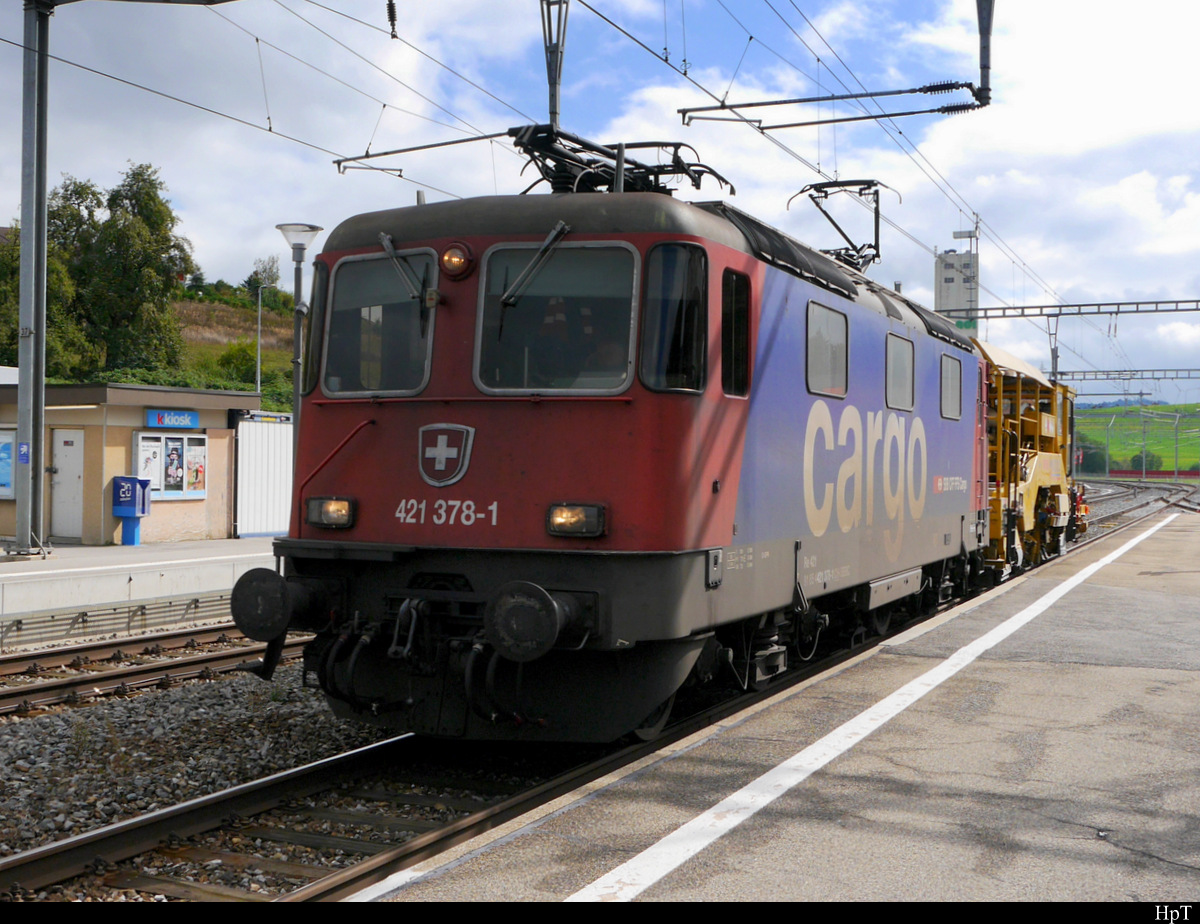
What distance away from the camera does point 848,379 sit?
8523mm

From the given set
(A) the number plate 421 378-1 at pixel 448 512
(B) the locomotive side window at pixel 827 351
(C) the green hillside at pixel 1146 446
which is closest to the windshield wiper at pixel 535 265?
(A) the number plate 421 378-1 at pixel 448 512

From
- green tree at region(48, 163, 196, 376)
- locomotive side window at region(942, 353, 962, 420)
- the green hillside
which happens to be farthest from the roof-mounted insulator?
the green hillside

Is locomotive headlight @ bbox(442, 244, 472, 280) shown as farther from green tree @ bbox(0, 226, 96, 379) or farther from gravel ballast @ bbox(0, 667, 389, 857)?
green tree @ bbox(0, 226, 96, 379)

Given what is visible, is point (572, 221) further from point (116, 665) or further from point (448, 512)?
point (116, 665)

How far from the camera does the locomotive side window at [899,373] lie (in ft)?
31.5

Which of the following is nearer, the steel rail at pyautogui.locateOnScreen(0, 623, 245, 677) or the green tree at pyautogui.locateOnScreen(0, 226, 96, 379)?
the steel rail at pyautogui.locateOnScreen(0, 623, 245, 677)

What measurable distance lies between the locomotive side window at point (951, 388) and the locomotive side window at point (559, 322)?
6280 millimetres

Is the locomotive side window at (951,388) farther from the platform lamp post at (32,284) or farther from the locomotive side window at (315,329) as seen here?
the platform lamp post at (32,284)

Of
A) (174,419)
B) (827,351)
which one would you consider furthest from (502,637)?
(174,419)

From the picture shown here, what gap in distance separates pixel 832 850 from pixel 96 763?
445 cm

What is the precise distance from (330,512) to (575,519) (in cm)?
156

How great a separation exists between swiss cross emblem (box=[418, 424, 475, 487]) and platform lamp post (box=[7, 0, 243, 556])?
11946 millimetres

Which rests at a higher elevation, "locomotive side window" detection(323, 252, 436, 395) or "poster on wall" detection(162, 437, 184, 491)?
"locomotive side window" detection(323, 252, 436, 395)

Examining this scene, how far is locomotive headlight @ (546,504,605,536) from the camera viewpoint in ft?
19.7
